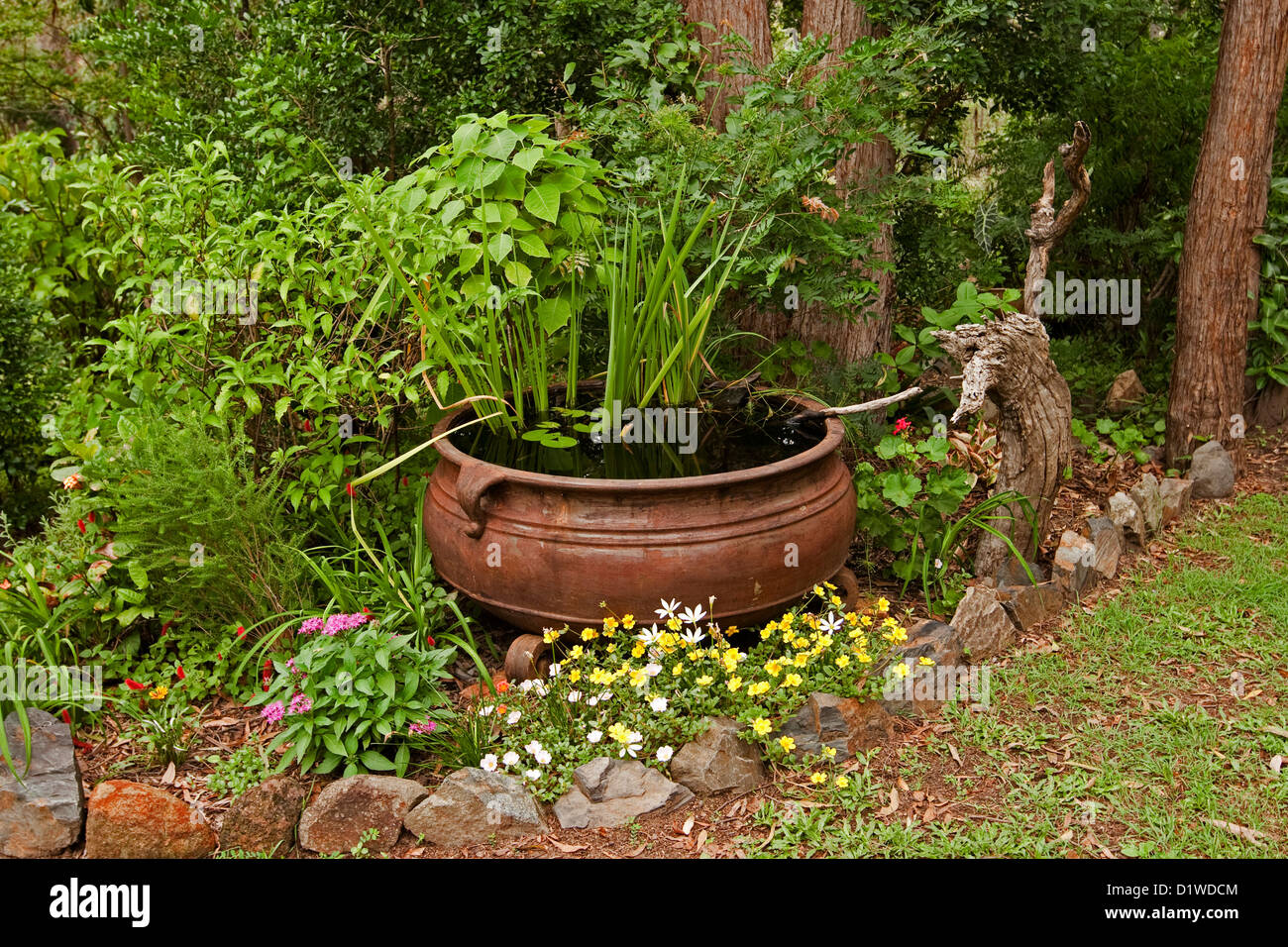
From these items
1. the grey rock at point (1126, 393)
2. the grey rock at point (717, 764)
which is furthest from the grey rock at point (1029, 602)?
the grey rock at point (1126, 393)

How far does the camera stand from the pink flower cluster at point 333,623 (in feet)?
9.74

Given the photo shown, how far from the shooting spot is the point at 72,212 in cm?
468

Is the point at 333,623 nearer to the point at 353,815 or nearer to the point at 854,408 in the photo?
the point at 353,815

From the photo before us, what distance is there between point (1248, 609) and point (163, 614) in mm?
3663

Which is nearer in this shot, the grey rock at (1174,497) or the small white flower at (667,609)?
Result: the small white flower at (667,609)

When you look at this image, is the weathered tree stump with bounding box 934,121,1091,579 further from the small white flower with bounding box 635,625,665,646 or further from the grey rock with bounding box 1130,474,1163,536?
the small white flower with bounding box 635,625,665,646

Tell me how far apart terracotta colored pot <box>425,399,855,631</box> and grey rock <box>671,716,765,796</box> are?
412 mm

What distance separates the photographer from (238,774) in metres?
2.88

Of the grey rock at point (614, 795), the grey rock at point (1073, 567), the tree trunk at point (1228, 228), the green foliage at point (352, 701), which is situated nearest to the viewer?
the grey rock at point (614, 795)

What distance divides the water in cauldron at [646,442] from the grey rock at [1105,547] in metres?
1.14

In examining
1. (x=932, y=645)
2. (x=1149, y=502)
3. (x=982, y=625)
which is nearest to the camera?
(x=932, y=645)

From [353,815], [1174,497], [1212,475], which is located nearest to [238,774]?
[353,815]

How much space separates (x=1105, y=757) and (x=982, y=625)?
0.57 m

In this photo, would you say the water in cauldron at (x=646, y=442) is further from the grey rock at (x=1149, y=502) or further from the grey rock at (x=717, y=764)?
the grey rock at (x=1149, y=502)
